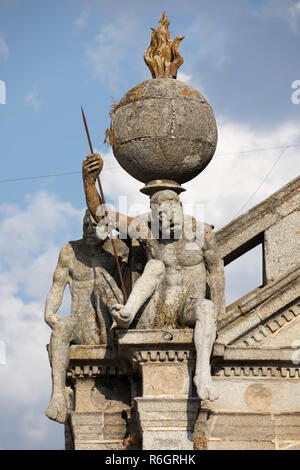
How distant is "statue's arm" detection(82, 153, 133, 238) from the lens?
19.8 m

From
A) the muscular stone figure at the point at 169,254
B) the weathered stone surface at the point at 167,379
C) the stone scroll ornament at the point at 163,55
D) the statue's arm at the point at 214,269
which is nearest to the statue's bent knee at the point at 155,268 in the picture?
the muscular stone figure at the point at 169,254

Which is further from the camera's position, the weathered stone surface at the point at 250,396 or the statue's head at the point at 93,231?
the statue's head at the point at 93,231

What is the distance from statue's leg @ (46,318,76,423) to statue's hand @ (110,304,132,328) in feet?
3.15

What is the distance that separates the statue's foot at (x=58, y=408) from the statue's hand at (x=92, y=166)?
264 cm

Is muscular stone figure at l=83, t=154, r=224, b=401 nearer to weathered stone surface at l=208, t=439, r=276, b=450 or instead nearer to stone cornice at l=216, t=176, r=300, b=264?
weathered stone surface at l=208, t=439, r=276, b=450

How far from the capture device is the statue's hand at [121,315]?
1886cm

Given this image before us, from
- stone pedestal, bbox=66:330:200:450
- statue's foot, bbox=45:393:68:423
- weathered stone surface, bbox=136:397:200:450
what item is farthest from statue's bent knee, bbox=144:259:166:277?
statue's foot, bbox=45:393:68:423

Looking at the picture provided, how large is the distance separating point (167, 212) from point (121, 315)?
1.52 meters

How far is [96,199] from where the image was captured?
2000cm

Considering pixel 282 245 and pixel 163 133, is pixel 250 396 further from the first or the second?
pixel 163 133

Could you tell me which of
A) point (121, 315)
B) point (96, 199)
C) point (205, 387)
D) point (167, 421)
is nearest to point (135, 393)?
point (167, 421)

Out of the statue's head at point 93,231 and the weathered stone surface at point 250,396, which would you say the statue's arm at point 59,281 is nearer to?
the statue's head at point 93,231
